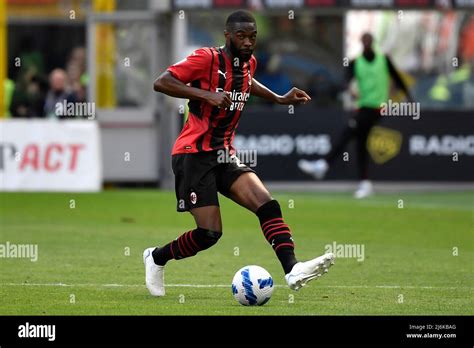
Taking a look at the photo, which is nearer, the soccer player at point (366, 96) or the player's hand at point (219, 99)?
the player's hand at point (219, 99)

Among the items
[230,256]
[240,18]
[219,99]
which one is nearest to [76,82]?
[230,256]

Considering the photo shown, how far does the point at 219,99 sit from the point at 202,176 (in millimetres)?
792

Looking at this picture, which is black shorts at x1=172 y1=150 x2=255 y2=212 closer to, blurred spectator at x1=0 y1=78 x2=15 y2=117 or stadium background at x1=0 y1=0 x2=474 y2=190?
stadium background at x1=0 y1=0 x2=474 y2=190

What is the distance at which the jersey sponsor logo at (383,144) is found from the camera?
24.8m

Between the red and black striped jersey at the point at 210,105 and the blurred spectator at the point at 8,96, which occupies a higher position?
the red and black striped jersey at the point at 210,105

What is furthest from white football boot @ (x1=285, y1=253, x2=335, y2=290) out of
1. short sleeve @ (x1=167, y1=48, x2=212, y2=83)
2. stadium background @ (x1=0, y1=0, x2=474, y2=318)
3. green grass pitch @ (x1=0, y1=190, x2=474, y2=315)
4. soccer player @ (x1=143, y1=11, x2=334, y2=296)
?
stadium background @ (x1=0, y1=0, x2=474, y2=318)

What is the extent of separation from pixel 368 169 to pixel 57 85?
5812 millimetres

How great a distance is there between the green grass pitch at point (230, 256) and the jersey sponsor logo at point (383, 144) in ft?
5.15

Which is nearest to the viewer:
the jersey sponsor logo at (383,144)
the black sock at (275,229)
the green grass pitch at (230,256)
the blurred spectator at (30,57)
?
the green grass pitch at (230,256)

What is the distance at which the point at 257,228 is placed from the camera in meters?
17.9

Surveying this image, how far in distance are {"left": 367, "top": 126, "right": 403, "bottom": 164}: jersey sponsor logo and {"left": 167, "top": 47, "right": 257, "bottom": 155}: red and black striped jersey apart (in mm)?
13765

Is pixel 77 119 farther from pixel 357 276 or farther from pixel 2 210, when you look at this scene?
pixel 357 276

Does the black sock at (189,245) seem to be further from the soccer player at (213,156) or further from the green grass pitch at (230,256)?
the green grass pitch at (230,256)

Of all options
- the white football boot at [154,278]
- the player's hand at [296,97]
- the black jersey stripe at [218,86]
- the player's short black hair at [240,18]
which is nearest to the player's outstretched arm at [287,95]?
the player's hand at [296,97]
